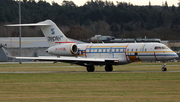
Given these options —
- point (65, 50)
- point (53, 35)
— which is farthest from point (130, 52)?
point (53, 35)

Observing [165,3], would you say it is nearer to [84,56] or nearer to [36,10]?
[36,10]

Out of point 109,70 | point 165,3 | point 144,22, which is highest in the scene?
point 165,3

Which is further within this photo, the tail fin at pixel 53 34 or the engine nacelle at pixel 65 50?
the tail fin at pixel 53 34

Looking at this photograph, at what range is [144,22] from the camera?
124 meters

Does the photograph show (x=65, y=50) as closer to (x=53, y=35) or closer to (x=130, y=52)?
(x=53, y=35)

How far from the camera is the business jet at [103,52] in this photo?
33.8m

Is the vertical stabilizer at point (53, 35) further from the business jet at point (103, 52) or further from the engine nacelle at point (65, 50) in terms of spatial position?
the engine nacelle at point (65, 50)

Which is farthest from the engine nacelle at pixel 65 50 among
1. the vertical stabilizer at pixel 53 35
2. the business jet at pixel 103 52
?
the vertical stabilizer at pixel 53 35

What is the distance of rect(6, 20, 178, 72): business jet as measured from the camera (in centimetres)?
3375

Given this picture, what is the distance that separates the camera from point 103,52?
36594mm

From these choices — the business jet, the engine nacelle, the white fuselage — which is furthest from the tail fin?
the white fuselage

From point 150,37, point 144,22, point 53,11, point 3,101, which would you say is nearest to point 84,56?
point 3,101

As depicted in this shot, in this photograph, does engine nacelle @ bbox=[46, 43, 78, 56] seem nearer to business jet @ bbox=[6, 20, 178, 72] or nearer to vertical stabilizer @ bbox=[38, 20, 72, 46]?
business jet @ bbox=[6, 20, 178, 72]

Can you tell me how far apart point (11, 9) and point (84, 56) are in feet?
300
